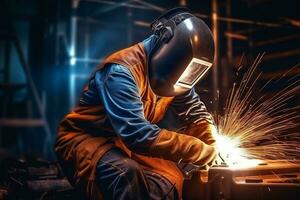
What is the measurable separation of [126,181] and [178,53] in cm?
91

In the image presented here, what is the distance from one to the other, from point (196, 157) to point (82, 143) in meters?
0.75

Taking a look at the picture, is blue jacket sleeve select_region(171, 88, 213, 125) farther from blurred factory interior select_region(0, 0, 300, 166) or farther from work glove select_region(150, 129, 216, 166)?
blurred factory interior select_region(0, 0, 300, 166)

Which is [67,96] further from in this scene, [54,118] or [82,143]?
[82,143]

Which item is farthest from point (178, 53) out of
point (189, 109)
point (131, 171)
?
point (131, 171)

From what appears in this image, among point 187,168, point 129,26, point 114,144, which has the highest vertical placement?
point 129,26

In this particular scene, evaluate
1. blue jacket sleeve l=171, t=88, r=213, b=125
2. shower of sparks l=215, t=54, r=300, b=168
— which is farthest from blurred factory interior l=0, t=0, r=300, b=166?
blue jacket sleeve l=171, t=88, r=213, b=125

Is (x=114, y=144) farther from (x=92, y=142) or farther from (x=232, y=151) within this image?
(x=232, y=151)

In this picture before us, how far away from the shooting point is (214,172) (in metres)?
2.55

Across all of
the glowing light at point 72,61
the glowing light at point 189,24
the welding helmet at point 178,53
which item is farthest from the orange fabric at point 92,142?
the glowing light at point 72,61

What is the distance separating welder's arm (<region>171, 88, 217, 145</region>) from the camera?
3.44 metres

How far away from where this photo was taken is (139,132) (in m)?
2.63

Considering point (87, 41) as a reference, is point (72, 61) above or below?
below

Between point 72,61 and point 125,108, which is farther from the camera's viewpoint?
point 72,61

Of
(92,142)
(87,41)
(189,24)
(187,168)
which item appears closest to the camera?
(92,142)
